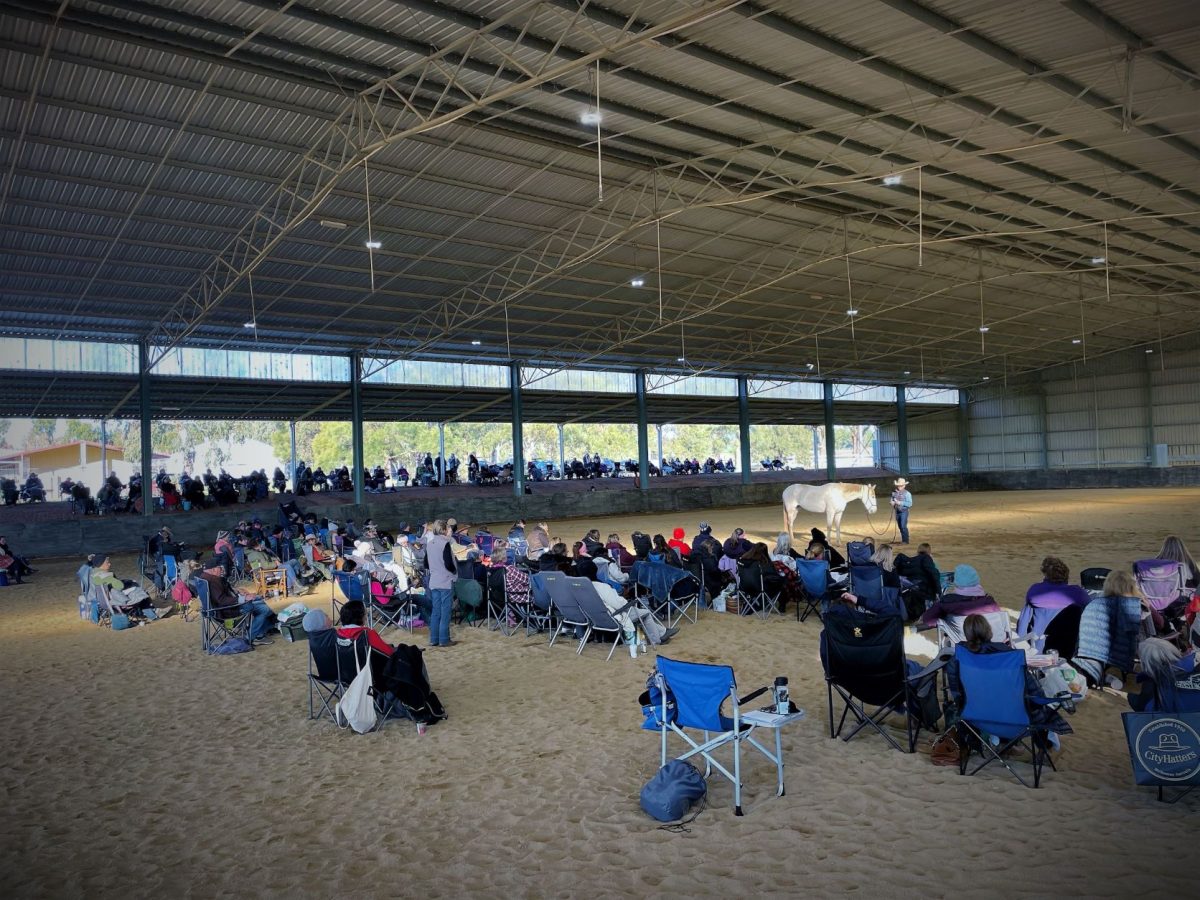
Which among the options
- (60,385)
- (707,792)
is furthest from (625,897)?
(60,385)

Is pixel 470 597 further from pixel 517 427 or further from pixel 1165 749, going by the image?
pixel 517 427

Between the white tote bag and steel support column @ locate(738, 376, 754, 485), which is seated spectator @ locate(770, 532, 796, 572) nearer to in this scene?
the white tote bag

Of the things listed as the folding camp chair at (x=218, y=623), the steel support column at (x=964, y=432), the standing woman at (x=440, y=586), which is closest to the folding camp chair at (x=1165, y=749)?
the standing woman at (x=440, y=586)

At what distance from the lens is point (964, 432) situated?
47062 millimetres

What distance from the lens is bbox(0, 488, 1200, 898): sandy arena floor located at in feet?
12.5

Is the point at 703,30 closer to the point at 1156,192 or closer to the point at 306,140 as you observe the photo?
the point at 306,140

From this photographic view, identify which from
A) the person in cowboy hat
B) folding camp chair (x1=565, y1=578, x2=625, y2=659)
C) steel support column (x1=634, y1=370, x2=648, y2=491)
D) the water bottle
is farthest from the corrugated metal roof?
steel support column (x1=634, y1=370, x2=648, y2=491)

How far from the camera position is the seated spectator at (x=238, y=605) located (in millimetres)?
9453

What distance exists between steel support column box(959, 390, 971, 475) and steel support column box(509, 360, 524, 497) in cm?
2967

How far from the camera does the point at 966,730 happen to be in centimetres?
496

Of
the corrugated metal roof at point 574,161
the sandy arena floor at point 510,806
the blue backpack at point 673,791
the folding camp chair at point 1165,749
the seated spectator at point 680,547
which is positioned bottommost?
the sandy arena floor at point 510,806

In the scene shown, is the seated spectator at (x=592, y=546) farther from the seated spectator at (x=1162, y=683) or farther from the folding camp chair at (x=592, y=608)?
the seated spectator at (x=1162, y=683)

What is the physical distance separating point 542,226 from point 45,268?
10.7 metres

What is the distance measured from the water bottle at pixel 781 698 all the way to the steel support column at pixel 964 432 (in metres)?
46.6
